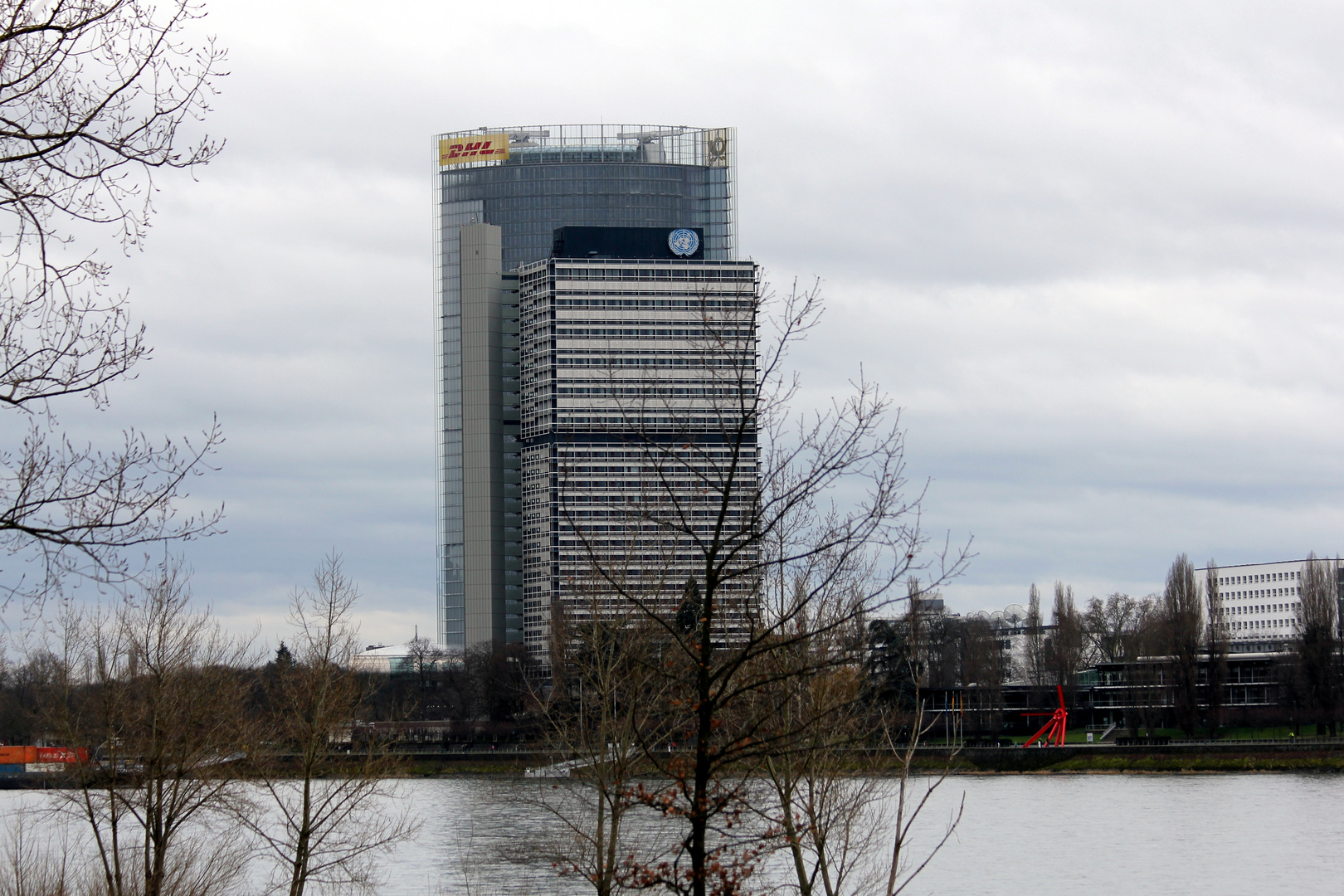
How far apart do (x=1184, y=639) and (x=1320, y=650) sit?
1196 cm

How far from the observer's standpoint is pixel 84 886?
33.9 metres

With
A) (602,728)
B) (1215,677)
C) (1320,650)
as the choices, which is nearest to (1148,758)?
(1215,677)

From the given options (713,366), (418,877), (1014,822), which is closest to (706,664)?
(713,366)

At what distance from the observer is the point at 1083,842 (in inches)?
2665

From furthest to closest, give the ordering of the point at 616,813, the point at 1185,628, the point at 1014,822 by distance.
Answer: the point at 1185,628, the point at 1014,822, the point at 616,813

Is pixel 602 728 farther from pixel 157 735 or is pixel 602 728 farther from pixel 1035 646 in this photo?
pixel 1035 646

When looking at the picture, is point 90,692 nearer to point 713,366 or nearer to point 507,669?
point 713,366

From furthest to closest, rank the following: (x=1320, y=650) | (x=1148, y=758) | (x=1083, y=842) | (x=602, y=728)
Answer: (x=1320, y=650), (x=1148, y=758), (x=1083, y=842), (x=602, y=728)

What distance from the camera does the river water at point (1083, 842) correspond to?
54531mm

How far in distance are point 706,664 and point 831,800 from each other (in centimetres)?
1376

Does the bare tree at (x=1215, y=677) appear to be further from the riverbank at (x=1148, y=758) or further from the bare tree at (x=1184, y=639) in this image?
the riverbank at (x=1148, y=758)

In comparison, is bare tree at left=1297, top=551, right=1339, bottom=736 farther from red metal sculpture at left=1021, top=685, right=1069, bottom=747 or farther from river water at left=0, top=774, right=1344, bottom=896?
river water at left=0, top=774, right=1344, bottom=896

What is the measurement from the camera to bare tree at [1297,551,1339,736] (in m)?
127

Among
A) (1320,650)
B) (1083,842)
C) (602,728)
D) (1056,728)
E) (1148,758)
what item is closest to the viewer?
(602,728)
